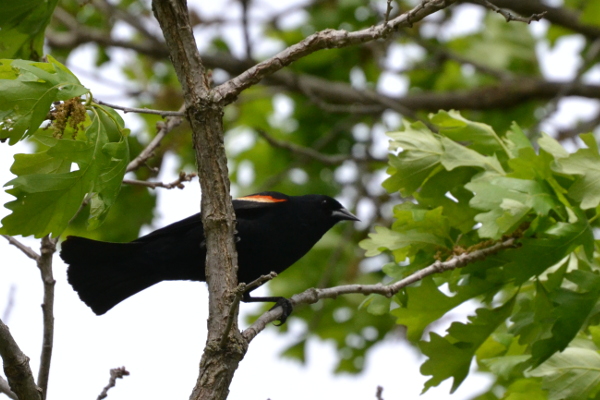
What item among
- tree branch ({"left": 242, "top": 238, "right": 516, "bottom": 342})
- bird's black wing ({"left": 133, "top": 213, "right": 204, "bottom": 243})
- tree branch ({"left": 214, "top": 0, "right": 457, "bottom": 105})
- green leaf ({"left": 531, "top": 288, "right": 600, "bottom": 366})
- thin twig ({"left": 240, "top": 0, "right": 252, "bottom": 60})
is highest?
thin twig ({"left": 240, "top": 0, "right": 252, "bottom": 60})

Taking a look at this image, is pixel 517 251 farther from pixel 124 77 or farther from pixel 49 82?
pixel 124 77

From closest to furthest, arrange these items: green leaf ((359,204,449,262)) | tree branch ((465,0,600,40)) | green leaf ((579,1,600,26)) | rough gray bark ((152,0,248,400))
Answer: rough gray bark ((152,0,248,400)) → green leaf ((359,204,449,262)) → tree branch ((465,0,600,40)) → green leaf ((579,1,600,26))

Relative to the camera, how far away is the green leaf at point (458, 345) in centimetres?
329

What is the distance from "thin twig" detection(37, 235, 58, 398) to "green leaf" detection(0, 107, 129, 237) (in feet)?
1.54

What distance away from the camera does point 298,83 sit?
752 centimetres

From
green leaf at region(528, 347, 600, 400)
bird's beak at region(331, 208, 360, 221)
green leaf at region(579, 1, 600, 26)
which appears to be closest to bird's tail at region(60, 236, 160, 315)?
bird's beak at region(331, 208, 360, 221)

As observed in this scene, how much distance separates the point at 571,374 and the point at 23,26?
9.46 ft

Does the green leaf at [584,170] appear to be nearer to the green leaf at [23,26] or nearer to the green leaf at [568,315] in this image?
the green leaf at [568,315]

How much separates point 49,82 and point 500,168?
197 centimetres

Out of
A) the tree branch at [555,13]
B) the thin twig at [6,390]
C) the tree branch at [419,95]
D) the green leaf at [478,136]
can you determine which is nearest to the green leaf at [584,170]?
the green leaf at [478,136]

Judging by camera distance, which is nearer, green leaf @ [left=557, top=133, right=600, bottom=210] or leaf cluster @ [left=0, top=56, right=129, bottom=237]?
leaf cluster @ [left=0, top=56, right=129, bottom=237]

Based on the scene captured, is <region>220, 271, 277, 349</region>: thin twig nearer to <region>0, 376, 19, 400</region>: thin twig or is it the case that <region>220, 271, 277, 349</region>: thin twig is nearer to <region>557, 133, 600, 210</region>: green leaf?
<region>0, 376, 19, 400</region>: thin twig

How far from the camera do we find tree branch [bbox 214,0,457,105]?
2.75 metres

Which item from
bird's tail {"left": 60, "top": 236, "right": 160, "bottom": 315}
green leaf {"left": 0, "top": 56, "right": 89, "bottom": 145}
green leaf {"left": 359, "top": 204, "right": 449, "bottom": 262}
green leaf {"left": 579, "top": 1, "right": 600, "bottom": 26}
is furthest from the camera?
green leaf {"left": 579, "top": 1, "right": 600, "bottom": 26}
